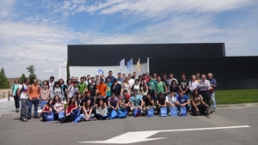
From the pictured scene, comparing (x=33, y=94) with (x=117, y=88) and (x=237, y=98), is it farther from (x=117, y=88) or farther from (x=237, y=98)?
(x=237, y=98)

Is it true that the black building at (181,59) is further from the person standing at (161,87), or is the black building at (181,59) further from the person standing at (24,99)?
the person standing at (24,99)

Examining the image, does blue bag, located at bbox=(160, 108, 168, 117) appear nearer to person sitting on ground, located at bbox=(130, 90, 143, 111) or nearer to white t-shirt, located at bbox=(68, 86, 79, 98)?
person sitting on ground, located at bbox=(130, 90, 143, 111)

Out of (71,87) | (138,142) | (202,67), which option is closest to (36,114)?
(71,87)

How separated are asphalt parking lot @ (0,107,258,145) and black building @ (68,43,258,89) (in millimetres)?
18246

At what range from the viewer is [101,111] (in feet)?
33.9

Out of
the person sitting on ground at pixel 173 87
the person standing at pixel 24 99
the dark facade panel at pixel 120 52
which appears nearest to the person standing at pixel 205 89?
the person sitting on ground at pixel 173 87

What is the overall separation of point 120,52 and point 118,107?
3016 centimetres

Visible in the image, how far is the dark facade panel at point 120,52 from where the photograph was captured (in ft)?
131

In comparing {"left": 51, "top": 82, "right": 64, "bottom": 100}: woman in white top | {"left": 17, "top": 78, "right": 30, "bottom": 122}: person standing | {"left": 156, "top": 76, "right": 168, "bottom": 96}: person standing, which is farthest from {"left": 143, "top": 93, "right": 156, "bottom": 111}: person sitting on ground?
{"left": 17, "top": 78, "right": 30, "bottom": 122}: person standing

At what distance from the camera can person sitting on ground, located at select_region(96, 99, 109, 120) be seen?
1025cm

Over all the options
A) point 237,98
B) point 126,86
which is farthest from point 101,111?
point 237,98

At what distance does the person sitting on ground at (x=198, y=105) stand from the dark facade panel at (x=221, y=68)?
654 inches

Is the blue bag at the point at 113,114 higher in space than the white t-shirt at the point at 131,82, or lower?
lower

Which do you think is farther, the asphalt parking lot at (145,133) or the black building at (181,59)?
the black building at (181,59)
